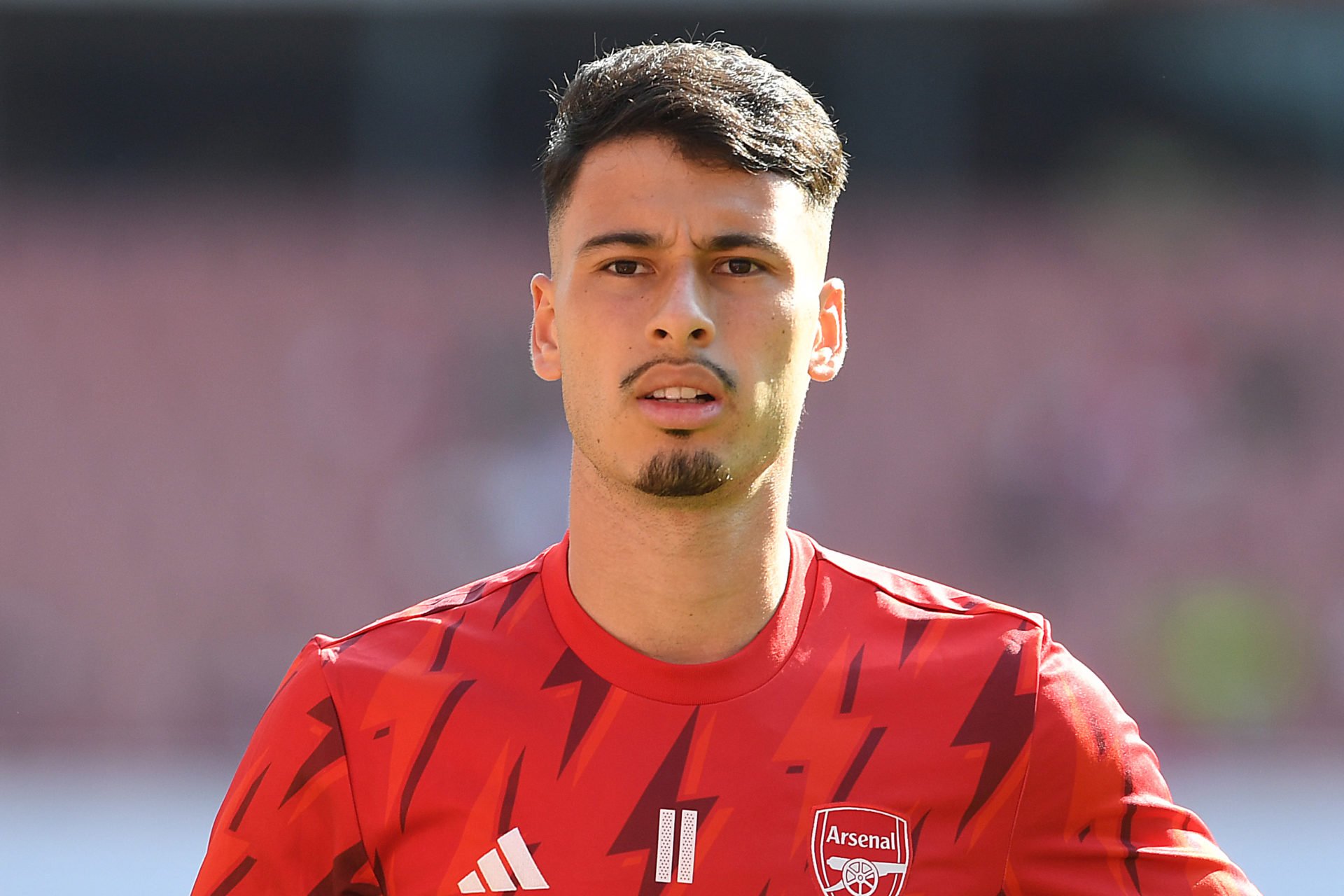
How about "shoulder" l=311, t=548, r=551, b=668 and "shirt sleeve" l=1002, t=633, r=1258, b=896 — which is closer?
"shirt sleeve" l=1002, t=633, r=1258, b=896

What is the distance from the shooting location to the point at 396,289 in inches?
496

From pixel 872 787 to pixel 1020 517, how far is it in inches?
407

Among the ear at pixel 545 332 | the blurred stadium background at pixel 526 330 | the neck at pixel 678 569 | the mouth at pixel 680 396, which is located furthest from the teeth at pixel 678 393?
the blurred stadium background at pixel 526 330

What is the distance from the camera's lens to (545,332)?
7.50ft

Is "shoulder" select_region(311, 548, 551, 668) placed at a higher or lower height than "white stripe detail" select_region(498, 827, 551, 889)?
higher

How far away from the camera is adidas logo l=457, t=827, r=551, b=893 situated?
6.50 feet

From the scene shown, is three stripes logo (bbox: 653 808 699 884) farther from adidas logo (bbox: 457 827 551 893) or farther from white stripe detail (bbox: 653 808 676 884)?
adidas logo (bbox: 457 827 551 893)

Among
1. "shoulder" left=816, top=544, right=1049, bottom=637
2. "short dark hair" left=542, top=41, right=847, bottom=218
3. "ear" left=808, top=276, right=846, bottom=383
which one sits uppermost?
"short dark hair" left=542, top=41, right=847, bottom=218

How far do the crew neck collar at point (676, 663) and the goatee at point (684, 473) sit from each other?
23 cm

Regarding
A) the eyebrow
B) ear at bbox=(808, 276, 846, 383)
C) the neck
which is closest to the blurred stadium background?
Result: ear at bbox=(808, 276, 846, 383)

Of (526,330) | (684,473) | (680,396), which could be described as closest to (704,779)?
(684,473)

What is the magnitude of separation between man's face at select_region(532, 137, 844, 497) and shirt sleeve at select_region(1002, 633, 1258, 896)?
0.53m

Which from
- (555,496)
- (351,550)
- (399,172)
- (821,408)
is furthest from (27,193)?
(821,408)

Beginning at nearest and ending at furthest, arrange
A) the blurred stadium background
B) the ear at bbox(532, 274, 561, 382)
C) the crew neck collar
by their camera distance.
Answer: the crew neck collar → the ear at bbox(532, 274, 561, 382) → the blurred stadium background
